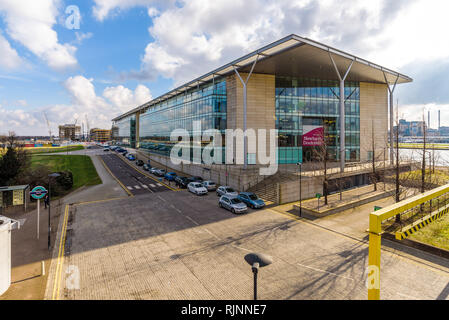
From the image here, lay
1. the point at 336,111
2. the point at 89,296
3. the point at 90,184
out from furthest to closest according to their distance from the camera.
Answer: the point at 336,111
the point at 90,184
the point at 89,296

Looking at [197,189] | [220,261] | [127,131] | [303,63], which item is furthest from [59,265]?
[127,131]

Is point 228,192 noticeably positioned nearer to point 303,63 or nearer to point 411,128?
point 303,63

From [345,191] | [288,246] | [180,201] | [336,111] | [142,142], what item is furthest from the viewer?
[142,142]

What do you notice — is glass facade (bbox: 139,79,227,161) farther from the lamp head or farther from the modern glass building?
the lamp head

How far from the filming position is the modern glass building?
31812 mm

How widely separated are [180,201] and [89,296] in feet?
53.0

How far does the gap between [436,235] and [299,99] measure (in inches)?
1126

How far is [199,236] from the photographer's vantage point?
16.1 metres

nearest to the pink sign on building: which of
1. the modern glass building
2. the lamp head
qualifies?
the modern glass building

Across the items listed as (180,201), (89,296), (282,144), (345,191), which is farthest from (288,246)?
(282,144)

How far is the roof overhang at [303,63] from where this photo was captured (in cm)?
2773

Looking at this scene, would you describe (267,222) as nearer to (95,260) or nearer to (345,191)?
(95,260)

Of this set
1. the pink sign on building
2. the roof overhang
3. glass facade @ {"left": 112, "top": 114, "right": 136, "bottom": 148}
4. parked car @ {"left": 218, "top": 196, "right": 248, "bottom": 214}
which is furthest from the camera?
glass facade @ {"left": 112, "top": 114, "right": 136, "bottom": 148}
